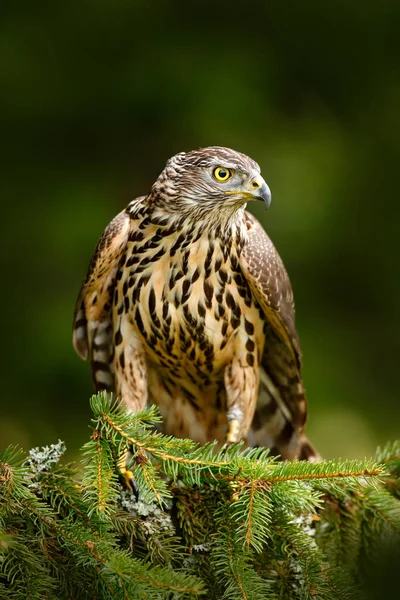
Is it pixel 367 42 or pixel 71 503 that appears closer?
pixel 71 503

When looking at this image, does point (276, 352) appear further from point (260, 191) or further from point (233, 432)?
point (260, 191)

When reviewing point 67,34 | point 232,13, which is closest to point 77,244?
point 67,34

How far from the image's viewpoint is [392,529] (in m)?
3.09

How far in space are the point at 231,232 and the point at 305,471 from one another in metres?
1.21

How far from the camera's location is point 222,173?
3.47 metres

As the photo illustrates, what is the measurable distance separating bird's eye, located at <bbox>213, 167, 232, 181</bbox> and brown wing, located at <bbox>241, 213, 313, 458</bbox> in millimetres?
345

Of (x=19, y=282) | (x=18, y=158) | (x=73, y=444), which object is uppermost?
(x=18, y=158)

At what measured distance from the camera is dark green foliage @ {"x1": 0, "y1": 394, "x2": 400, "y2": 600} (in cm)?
256

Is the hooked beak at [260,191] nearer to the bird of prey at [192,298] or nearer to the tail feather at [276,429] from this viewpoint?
the bird of prey at [192,298]

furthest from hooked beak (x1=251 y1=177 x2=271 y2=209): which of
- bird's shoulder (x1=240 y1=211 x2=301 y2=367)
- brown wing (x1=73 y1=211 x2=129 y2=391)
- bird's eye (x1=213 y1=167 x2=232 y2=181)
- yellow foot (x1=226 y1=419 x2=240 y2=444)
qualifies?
yellow foot (x1=226 y1=419 x2=240 y2=444)

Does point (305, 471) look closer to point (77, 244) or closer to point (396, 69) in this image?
point (77, 244)

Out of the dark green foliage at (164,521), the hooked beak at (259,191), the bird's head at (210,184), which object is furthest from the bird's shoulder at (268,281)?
the dark green foliage at (164,521)

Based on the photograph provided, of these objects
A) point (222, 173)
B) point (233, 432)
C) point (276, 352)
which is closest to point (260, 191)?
point (222, 173)

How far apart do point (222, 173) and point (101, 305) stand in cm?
83
